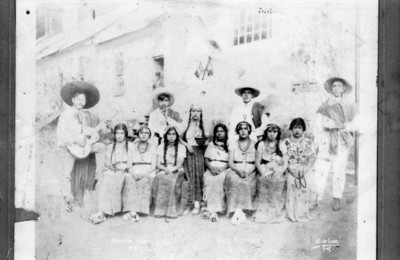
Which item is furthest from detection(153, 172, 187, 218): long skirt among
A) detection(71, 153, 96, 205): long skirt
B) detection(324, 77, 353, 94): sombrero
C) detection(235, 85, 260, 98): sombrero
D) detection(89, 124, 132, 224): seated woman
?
detection(324, 77, 353, 94): sombrero

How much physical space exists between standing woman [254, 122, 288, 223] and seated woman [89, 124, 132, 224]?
1.57ft

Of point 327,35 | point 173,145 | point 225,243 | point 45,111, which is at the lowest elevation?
point 225,243

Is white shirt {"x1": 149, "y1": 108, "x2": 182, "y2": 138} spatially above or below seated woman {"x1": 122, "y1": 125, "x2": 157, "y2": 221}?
above

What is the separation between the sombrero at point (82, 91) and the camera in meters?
1.41

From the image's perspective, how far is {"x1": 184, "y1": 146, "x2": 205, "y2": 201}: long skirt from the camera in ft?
4.64

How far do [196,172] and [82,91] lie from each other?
497 millimetres

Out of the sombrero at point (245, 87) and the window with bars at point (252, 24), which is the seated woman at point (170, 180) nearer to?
the sombrero at point (245, 87)

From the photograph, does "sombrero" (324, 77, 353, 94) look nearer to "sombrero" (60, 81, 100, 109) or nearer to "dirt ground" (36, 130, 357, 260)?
"dirt ground" (36, 130, 357, 260)

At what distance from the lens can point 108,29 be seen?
141 cm

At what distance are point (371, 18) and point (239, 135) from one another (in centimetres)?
62

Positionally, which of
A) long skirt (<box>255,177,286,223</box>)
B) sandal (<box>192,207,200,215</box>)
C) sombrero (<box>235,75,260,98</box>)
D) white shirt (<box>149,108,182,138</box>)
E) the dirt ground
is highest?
sombrero (<box>235,75,260,98</box>)

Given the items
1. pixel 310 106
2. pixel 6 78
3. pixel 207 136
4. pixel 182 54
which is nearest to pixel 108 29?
pixel 182 54

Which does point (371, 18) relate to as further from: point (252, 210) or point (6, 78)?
point (6, 78)

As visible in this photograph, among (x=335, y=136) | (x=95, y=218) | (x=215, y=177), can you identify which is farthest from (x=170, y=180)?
(x=335, y=136)
